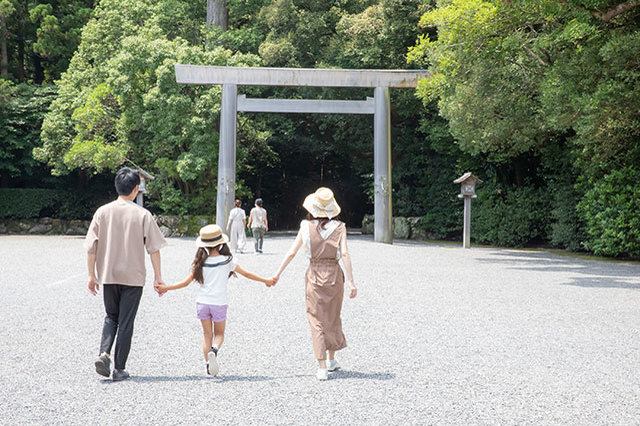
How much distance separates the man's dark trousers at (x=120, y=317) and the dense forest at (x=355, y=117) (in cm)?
923

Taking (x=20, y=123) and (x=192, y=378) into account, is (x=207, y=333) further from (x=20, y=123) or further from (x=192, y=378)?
(x=20, y=123)

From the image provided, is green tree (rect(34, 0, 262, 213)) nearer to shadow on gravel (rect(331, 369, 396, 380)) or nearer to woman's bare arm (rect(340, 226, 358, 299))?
woman's bare arm (rect(340, 226, 358, 299))

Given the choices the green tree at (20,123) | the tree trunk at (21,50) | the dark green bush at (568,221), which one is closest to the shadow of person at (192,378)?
the dark green bush at (568,221)

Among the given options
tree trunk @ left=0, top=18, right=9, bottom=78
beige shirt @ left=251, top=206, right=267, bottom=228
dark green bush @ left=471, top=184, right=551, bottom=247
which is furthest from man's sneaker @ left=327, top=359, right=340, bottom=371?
tree trunk @ left=0, top=18, right=9, bottom=78

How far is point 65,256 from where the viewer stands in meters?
15.2

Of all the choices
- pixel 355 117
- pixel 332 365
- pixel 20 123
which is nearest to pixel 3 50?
pixel 20 123

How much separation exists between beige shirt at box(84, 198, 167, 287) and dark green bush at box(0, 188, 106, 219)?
2611 cm

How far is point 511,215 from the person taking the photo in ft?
70.5

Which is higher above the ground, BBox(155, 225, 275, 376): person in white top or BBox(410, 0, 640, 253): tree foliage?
BBox(410, 0, 640, 253): tree foliage

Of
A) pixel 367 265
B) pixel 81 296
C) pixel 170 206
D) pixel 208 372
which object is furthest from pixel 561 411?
pixel 170 206

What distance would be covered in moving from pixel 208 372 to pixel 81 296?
4619mm

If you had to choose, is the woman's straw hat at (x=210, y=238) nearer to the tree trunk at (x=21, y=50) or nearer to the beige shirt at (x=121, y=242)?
the beige shirt at (x=121, y=242)

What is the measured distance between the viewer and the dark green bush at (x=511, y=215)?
20.9 meters

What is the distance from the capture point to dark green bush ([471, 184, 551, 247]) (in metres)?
20.9
